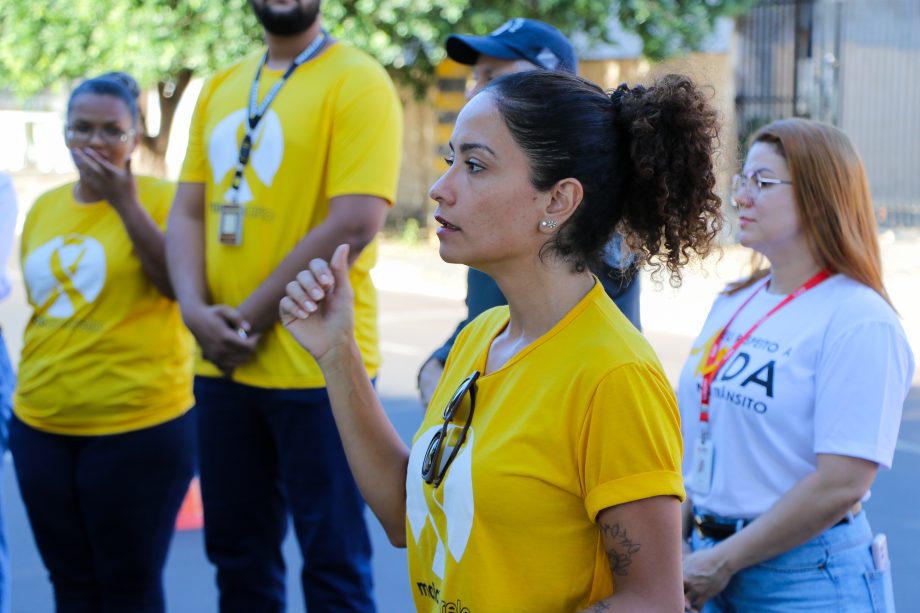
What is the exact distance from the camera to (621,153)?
2.10m

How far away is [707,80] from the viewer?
238 centimetres

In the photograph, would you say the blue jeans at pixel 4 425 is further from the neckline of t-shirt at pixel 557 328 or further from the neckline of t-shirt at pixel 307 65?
the neckline of t-shirt at pixel 557 328

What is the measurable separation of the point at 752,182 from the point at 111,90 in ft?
6.89

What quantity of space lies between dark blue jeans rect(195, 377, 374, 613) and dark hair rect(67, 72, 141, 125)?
975 millimetres

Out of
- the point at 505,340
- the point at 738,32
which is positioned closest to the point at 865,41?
the point at 738,32

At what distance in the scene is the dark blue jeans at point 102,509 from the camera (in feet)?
11.9

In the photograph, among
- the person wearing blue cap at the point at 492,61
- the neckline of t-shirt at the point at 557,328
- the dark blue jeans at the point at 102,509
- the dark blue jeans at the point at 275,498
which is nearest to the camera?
the neckline of t-shirt at the point at 557,328

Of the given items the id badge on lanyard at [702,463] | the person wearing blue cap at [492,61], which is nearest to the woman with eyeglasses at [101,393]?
the person wearing blue cap at [492,61]

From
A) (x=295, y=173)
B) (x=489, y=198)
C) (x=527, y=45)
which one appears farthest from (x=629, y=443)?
(x=295, y=173)

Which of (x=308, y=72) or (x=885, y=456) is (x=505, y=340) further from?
(x=308, y=72)

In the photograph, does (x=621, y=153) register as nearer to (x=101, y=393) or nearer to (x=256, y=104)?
(x=256, y=104)

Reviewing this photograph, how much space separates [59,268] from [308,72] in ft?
3.32

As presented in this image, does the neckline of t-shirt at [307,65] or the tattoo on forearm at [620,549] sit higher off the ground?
the neckline of t-shirt at [307,65]

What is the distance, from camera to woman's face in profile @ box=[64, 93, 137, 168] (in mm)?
3781
